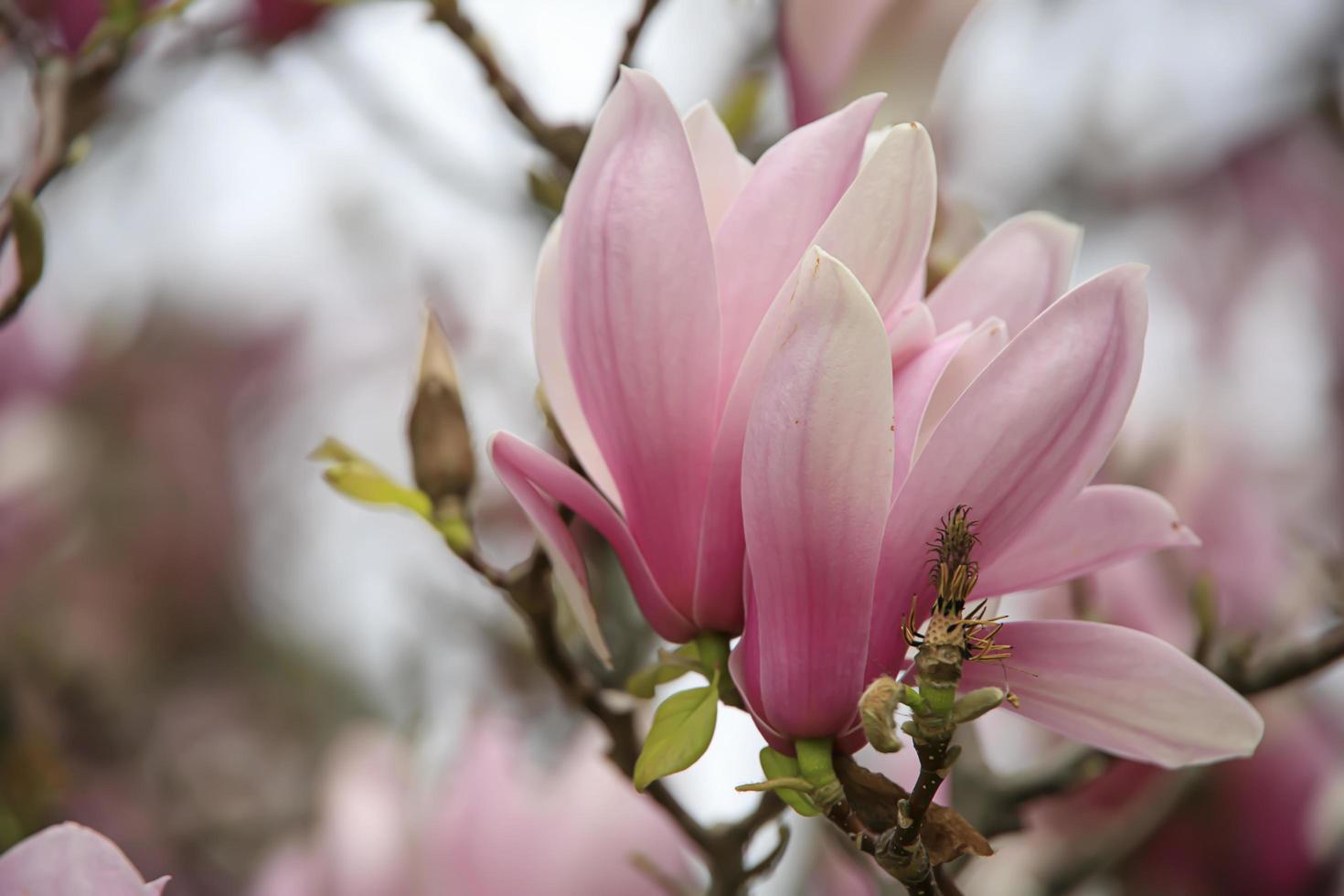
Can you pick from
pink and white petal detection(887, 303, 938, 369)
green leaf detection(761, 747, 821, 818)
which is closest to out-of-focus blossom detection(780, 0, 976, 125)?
pink and white petal detection(887, 303, 938, 369)

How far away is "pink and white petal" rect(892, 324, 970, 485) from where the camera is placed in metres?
0.37

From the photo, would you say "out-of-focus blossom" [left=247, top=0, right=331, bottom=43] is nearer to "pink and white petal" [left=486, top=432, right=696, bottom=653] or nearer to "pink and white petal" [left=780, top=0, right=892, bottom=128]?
"pink and white petal" [left=780, top=0, right=892, bottom=128]

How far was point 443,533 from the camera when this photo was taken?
19.4 inches

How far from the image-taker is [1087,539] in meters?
0.40

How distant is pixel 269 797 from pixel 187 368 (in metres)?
0.71

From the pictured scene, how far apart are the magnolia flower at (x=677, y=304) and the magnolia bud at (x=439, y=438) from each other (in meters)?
0.09

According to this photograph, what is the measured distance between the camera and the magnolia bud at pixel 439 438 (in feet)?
1.65

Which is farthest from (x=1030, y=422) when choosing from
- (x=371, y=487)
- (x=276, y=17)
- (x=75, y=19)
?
(x=276, y=17)

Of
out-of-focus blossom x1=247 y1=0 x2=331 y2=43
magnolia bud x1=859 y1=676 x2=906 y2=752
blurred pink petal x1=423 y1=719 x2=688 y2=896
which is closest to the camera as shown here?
magnolia bud x1=859 y1=676 x2=906 y2=752

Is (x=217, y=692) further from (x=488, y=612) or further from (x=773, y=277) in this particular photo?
(x=773, y=277)

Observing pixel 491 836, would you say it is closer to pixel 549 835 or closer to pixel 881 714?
pixel 549 835

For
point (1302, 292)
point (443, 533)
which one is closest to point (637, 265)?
point (443, 533)

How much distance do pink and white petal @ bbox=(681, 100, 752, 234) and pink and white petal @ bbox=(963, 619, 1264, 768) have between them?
18cm

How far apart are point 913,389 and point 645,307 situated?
0.09 m
